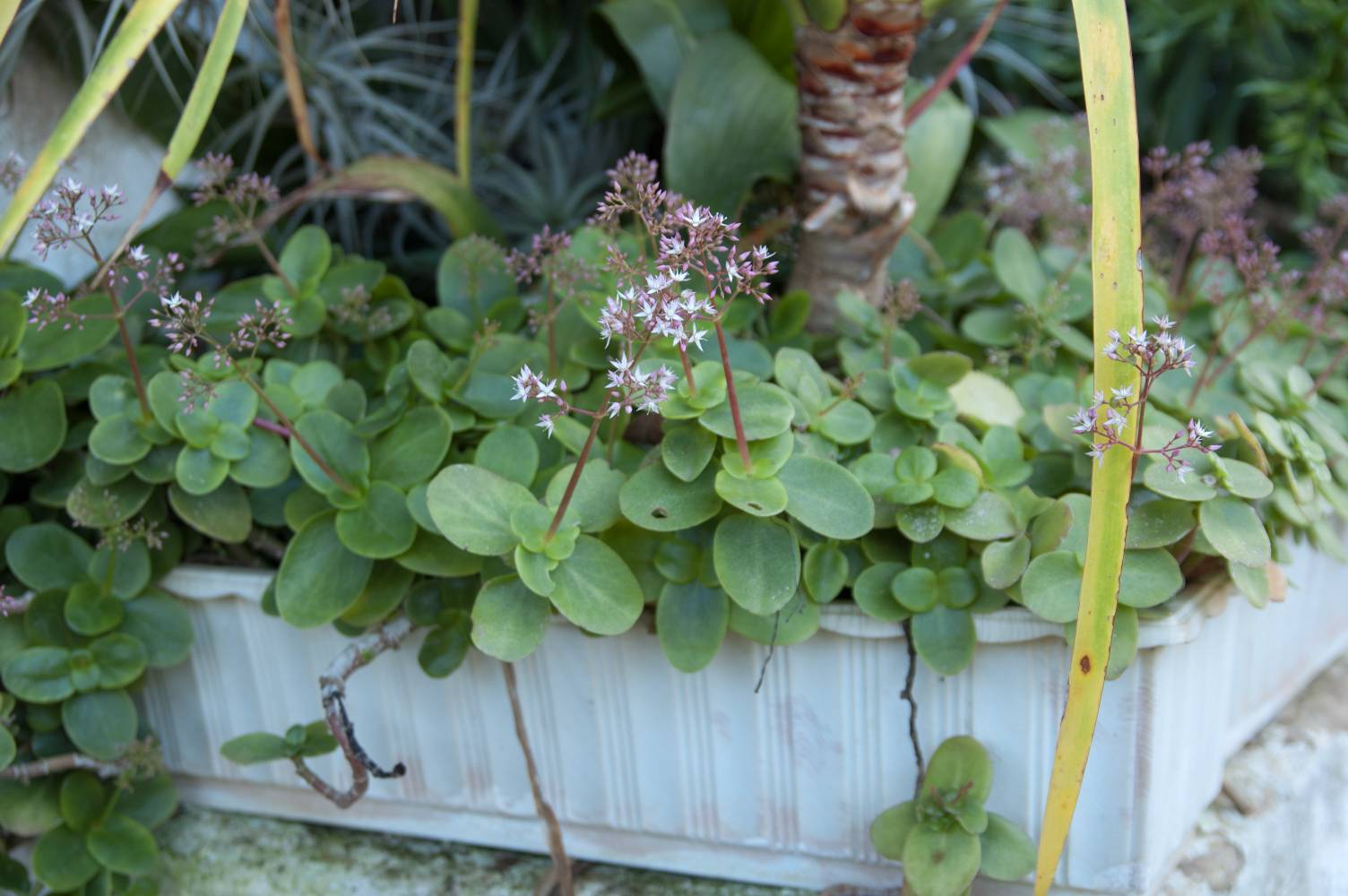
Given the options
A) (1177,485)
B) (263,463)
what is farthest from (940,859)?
(263,463)

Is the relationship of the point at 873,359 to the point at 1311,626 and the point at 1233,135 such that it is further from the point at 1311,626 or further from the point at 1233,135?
the point at 1233,135

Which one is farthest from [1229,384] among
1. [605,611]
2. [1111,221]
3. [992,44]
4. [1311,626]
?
[992,44]

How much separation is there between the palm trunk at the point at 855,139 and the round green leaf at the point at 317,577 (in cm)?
42

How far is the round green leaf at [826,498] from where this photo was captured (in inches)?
24.5

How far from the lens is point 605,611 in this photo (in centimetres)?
63

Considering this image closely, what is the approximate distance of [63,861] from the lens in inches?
29.4

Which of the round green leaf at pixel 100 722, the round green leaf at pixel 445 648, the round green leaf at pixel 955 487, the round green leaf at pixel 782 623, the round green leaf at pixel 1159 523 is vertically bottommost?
the round green leaf at pixel 100 722

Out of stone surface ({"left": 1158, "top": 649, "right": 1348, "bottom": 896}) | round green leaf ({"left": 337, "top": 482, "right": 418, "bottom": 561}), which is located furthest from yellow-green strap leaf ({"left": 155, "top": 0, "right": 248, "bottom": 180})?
stone surface ({"left": 1158, "top": 649, "right": 1348, "bottom": 896})

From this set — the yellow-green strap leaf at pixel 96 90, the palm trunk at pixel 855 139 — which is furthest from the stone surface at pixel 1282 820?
the yellow-green strap leaf at pixel 96 90

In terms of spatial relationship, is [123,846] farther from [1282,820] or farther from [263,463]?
[1282,820]

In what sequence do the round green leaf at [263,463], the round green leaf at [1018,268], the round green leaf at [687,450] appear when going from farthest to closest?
the round green leaf at [1018,268] < the round green leaf at [263,463] < the round green leaf at [687,450]

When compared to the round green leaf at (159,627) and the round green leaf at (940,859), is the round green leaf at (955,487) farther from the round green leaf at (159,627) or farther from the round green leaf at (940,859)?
the round green leaf at (159,627)

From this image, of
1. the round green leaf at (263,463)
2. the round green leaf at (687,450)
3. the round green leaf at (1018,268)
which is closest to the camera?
the round green leaf at (687,450)

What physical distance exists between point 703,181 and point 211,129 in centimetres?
56
